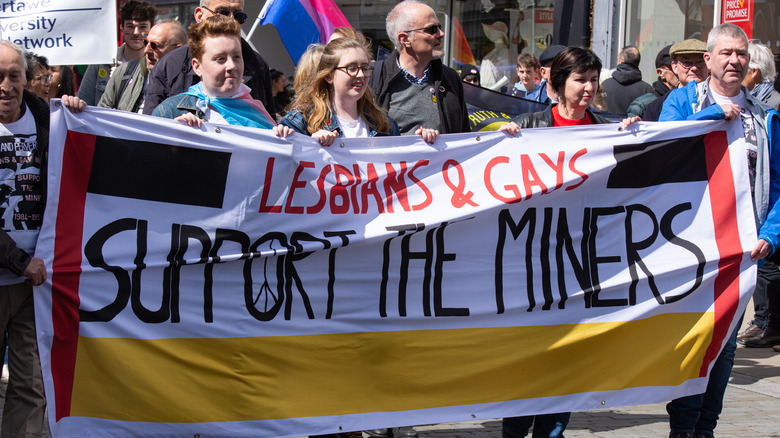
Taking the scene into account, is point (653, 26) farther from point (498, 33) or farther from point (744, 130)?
point (744, 130)

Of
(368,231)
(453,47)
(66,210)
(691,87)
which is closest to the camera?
(66,210)

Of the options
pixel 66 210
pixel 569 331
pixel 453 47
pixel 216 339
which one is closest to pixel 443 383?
pixel 569 331

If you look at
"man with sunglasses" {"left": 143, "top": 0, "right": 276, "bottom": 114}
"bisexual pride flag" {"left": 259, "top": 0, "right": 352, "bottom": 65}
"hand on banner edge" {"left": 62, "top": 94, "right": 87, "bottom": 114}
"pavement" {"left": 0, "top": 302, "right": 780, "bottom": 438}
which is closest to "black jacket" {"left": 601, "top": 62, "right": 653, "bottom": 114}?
"bisexual pride flag" {"left": 259, "top": 0, "right": 352, "bottom": 65}

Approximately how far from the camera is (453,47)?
47.4ft

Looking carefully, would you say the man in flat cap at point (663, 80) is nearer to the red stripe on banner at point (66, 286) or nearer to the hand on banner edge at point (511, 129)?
the hand on banner edge at point (511, 129)

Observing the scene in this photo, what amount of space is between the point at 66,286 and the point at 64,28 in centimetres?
339

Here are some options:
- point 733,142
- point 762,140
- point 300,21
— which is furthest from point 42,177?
point 300,21

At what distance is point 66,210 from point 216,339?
82 cm

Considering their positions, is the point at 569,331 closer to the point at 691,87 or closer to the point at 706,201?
the point at 706,201

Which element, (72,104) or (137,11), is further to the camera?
(137,11)

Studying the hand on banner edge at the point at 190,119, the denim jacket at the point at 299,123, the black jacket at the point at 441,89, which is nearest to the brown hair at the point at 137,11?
the black jacket at the point at 441,89

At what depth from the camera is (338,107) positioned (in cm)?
455

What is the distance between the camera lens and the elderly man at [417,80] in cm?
515

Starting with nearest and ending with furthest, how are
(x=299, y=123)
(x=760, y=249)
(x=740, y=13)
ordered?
1. (x=299, y=123)
2. (x=760, y=249)
3. (x=740, y=13)
